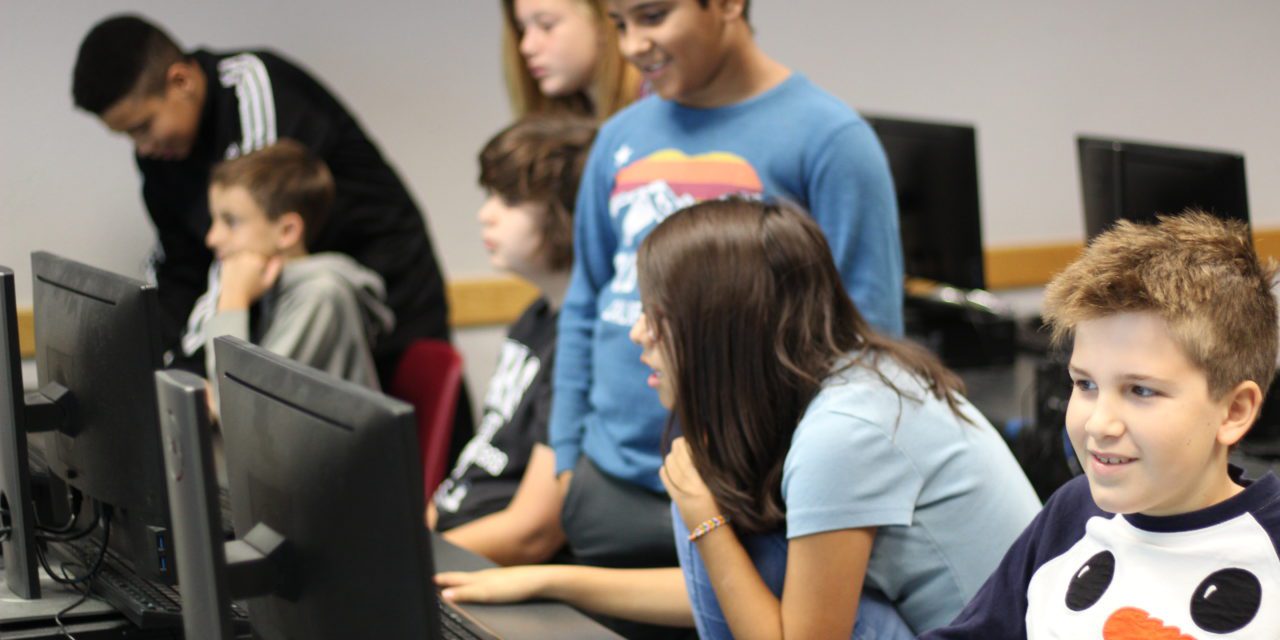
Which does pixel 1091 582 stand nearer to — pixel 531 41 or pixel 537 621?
pixel 537 621

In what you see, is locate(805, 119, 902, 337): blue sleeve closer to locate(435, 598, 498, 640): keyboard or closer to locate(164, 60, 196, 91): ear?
locate(435, 598, 498, 640): keyboard

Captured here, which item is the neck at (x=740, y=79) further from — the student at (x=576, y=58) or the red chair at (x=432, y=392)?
the red chair at (x=432, y=392)

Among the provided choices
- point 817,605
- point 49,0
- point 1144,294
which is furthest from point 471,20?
point 1144,294

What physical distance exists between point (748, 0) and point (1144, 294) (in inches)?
43.1

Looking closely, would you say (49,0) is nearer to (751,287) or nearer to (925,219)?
(925,219)

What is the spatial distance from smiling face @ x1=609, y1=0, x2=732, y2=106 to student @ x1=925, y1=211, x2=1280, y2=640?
3.05 feet

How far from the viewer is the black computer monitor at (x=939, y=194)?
2988 mm

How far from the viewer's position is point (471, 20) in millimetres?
3713

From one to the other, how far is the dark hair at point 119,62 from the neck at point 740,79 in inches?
54.1

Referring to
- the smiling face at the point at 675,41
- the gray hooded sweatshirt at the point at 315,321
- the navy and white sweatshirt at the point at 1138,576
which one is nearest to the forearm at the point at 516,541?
the gray hooded sweatshirt at the point at 315,321

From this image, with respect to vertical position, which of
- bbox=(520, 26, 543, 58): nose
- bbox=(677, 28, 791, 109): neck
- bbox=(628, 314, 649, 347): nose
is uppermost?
bbox=(520, 26, 543, 58): nose

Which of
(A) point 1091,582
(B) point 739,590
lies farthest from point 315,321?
(A) point 1091,582

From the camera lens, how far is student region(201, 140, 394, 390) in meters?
2.66

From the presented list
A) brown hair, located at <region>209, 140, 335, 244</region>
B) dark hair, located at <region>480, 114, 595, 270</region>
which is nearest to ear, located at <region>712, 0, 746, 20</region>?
dark hair, located at <region>480, 114, 595, 270</region>
